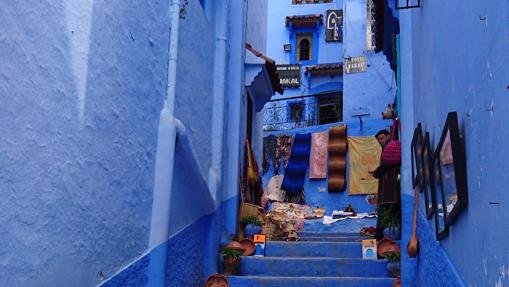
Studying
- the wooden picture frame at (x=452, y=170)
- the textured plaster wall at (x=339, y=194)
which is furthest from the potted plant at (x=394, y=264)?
the textured plaster wall at (x=339, y=194)

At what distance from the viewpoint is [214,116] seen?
793cm

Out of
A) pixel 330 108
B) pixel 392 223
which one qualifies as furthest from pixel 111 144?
pixel 330 108

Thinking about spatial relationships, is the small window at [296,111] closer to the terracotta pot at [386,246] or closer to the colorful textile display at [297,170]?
the colorful textile display at [297,170]

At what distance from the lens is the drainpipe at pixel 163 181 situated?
5.23 metres

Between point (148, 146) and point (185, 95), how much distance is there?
1355 millimetres

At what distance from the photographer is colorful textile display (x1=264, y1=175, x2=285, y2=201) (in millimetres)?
15843

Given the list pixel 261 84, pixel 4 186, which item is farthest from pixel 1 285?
pixel 261 84

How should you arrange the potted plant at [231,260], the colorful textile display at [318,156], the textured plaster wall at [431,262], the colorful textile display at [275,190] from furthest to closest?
the colorful textile display at [275,190]
the colorful textile display at [318,156]
the potted plant at [231,260]
the textured plaster wall at [431,262]

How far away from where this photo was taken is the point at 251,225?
28.2 ft

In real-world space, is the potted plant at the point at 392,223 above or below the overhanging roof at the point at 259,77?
below

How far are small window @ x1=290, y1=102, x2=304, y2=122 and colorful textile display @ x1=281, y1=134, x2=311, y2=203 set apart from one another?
166 inches

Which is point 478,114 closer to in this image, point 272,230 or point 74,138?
point 74,138

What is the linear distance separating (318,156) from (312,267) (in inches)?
325

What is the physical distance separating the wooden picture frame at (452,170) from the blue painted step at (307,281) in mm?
3065
